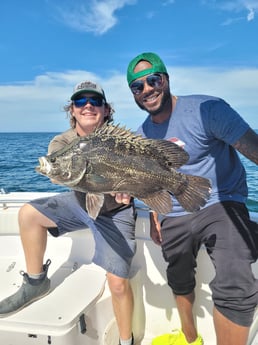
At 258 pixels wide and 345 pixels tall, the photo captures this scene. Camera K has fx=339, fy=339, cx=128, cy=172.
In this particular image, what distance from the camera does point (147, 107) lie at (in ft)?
8.60

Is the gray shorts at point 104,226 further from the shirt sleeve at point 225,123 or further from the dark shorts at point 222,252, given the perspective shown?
the shirt sleeve at point 225,123

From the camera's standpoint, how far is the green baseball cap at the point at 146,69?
2.53 m

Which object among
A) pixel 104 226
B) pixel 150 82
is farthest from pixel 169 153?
pixel 104 226

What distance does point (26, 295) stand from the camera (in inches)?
106

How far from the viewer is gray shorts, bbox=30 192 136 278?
267 cm

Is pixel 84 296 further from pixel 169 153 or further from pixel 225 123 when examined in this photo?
pixel 225 123

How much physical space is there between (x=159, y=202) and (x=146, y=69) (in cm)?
102

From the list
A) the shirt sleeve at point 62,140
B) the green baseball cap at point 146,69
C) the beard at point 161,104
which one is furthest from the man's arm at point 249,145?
the shirt sleeve at point 62,140

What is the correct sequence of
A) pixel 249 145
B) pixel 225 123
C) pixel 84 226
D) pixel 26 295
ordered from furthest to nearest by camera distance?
pixel 84 226 < pixel 26 295 < pixel 225 123 < pixel 249 145

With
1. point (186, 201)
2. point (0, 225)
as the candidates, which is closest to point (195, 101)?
point (186, 201)

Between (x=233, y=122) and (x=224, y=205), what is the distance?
60 cm

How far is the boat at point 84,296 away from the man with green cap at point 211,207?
1.02ft

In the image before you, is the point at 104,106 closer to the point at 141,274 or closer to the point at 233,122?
the point at 233,122

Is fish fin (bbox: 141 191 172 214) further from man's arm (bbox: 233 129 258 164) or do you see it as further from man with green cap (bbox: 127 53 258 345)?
man's arm (bbox: 233 129 258 164)
